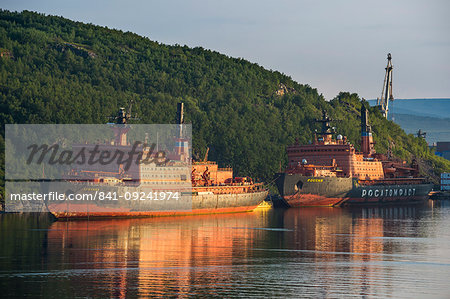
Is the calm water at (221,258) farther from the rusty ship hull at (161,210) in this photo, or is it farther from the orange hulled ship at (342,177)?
the orange hulled ship at (342,177)

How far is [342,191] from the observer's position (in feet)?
407

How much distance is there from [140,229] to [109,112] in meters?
70.2

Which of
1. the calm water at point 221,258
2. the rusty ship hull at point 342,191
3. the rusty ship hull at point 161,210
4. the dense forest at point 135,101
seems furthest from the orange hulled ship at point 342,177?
the calm water at point 221,258

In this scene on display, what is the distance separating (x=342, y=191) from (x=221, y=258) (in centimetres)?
7084

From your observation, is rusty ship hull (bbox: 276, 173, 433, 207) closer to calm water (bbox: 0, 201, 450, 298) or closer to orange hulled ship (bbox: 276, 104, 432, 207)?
orange hulled ship (bbox: 276, 104, 432, 207)

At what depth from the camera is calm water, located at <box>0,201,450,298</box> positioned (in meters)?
44.9

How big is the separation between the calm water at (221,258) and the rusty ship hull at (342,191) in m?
27.8

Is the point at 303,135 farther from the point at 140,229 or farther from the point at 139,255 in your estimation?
the point at 139,255

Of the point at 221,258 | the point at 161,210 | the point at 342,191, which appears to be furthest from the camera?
the point at 342,191

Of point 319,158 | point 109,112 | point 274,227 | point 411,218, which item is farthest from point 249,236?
point 109,112

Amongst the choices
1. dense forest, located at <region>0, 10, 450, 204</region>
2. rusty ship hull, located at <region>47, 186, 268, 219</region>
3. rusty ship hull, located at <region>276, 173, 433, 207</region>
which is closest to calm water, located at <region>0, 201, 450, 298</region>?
rusty ship hull, located at <region>47, 186, 268, 219</region>

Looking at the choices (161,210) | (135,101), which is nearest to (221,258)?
(161,210)

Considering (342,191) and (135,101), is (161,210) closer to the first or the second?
(342,191)

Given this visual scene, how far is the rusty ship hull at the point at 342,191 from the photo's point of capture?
11500 cm
